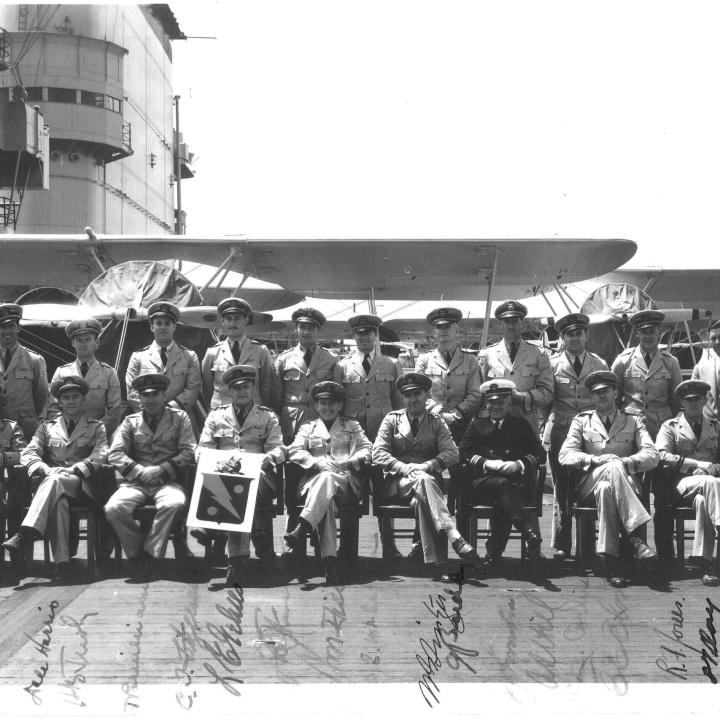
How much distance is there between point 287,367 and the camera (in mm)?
6781

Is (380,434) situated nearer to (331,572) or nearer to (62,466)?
(331,572)

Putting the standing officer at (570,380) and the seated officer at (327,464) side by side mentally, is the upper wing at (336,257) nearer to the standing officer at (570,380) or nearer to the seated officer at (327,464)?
the standing officer at (570,380)

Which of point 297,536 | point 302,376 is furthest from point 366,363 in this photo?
point 297,536

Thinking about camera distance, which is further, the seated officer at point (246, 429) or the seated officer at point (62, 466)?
the seated officer at point (246, 429)

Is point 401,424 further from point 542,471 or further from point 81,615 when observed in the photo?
point 81,615

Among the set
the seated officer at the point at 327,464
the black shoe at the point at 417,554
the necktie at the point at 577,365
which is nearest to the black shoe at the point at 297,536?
the seated officer at the point at 327,464

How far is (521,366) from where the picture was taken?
6531 millimetres

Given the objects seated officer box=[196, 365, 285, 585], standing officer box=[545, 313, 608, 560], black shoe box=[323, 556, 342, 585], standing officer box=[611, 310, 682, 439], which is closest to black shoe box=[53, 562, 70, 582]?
seated officer box=[196, 365, 285, 585]

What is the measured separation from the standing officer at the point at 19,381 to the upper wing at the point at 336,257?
508 centimetres
